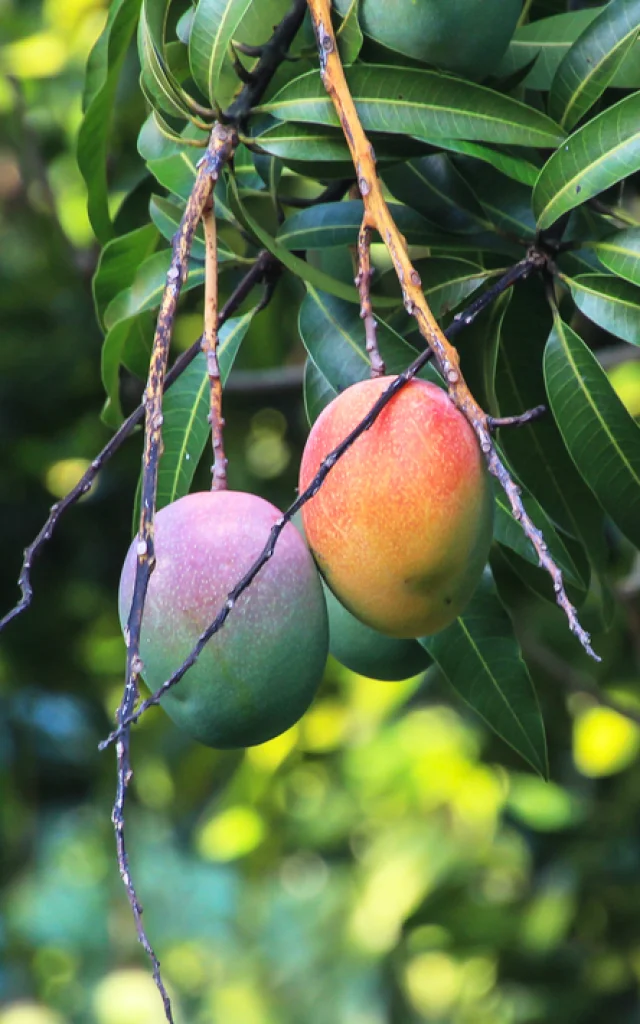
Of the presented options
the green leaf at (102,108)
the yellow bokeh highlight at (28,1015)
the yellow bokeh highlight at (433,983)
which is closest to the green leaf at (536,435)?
the green leaf at (102,108)

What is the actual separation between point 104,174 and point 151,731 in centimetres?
160

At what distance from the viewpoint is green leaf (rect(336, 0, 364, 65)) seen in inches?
33.0

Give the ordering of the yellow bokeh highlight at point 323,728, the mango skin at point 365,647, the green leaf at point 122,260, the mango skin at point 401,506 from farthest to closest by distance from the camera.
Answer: the yellow bokeh highlight at point 323,728
the green leaf at point 122,260
the mango skin at point 365,647
the mango skin at point 401,506

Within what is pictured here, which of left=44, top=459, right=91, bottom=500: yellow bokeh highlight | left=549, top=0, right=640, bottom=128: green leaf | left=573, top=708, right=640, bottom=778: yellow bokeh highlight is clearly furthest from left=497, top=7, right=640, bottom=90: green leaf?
left=573, top=708, right=640, bottom=778: yellow bokeh highlight

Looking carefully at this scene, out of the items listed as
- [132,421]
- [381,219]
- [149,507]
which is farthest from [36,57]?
[149,507]

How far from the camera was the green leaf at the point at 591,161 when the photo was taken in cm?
84

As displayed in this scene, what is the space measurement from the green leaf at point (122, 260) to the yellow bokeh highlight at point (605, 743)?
1538 millimetres

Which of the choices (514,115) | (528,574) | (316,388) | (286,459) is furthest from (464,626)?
(286,459)

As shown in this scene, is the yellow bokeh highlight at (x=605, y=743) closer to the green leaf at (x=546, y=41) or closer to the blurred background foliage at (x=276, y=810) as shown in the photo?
the blurred background foliage at (x=276, y=810)

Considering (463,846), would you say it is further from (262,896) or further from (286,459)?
(286,459)

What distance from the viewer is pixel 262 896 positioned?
2336 mm

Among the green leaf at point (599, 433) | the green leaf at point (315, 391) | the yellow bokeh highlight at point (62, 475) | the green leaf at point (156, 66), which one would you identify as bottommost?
the yellow bokeh highlight at point (62, 475)

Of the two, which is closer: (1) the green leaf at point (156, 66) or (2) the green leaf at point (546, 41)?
(1) the green leaf at point (156, 66)

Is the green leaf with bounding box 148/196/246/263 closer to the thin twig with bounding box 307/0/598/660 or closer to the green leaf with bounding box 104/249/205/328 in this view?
the green leaf with bounding box 104/249/205/328
